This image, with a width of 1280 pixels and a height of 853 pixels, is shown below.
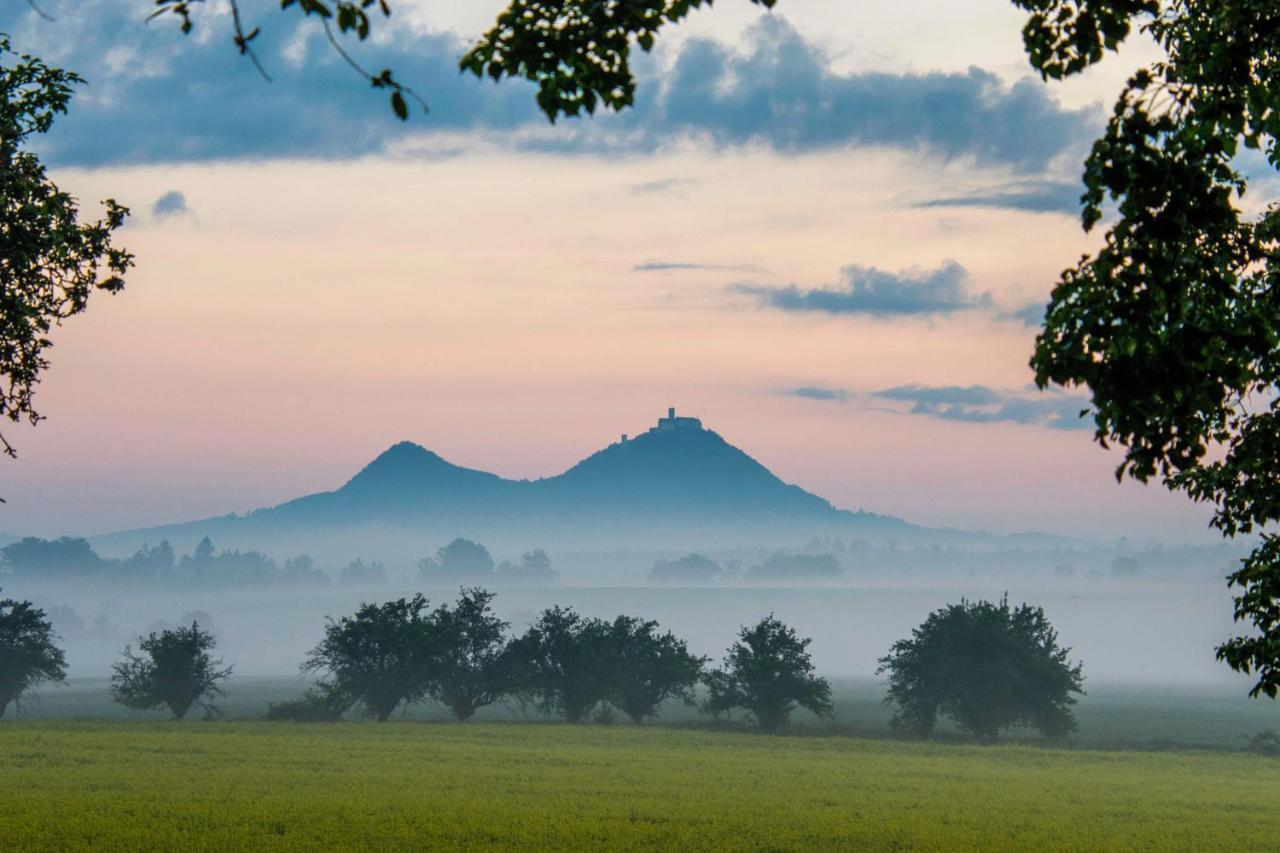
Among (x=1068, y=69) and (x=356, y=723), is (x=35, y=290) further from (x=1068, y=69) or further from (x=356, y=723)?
(x=356, y=723)

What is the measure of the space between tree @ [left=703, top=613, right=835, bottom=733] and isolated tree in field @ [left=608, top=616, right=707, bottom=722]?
128 inches

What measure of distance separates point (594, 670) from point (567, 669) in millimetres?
1828

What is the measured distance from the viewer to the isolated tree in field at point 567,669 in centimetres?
7981

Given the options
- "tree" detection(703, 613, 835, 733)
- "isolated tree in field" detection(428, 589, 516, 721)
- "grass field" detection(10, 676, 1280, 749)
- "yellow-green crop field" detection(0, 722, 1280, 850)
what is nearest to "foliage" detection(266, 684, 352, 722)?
"isolated tree in field" detection(428, 589, 516, 721)

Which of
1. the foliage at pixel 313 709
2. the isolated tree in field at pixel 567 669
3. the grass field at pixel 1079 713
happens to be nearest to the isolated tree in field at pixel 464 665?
the isolated tree in field at pixel 567 669

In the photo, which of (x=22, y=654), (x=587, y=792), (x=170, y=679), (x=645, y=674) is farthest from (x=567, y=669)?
(x=587, y=792)

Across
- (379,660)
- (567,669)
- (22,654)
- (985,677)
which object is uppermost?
(985,677)

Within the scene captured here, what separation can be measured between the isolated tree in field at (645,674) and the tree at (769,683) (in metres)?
3.25

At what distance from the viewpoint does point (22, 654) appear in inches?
3142

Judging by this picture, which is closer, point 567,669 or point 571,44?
point 571,44

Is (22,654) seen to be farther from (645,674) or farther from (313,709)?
(645,674)

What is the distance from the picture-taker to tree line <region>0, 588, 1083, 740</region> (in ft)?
246

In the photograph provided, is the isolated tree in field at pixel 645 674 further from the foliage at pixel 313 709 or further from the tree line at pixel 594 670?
the foliage at pixel 313 709

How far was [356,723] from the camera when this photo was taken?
70.7 m
